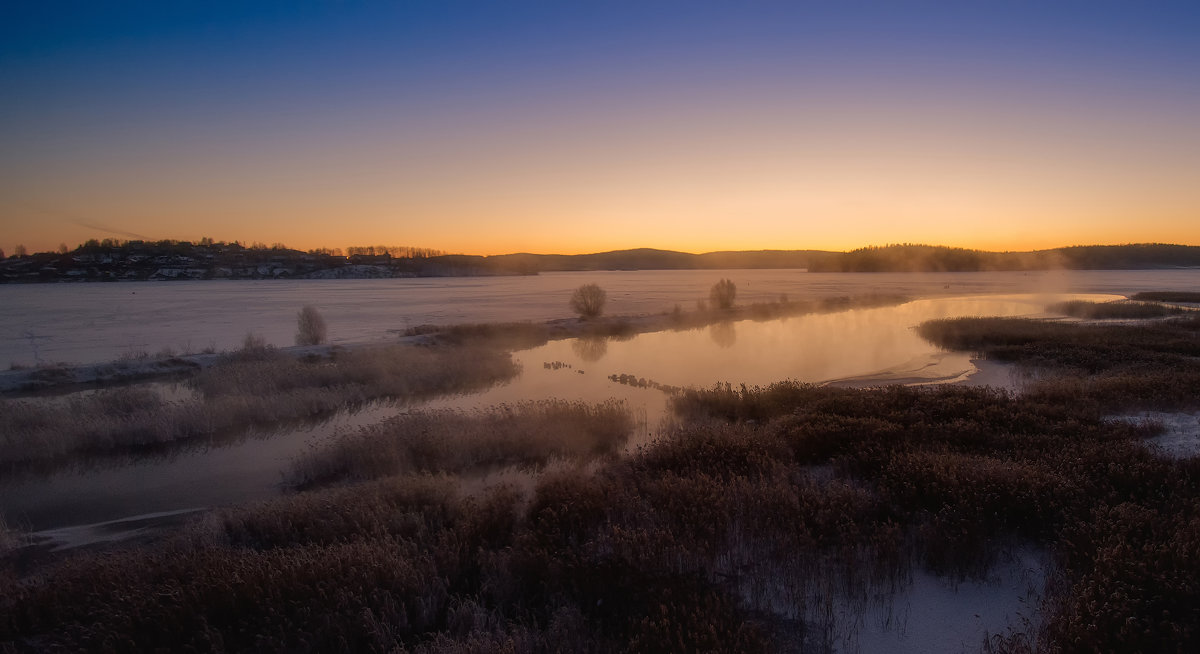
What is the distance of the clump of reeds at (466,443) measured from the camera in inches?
419

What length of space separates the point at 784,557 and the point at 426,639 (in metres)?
3.78

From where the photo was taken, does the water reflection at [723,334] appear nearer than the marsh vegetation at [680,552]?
No

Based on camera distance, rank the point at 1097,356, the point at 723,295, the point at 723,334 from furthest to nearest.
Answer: the point at 723,295 < the point at 723,334 < the point at 1097,356

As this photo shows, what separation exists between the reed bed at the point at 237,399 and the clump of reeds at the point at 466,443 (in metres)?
4.44

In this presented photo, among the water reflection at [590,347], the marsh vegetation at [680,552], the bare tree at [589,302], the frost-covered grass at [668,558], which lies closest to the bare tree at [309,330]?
the water reflection at [590,347]

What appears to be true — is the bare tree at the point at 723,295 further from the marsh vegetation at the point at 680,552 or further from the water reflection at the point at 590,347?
the marsh vegetation at the point at 680,552

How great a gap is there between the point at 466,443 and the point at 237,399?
8007mm

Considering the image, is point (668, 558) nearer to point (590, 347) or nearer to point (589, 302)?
point (590, 347)

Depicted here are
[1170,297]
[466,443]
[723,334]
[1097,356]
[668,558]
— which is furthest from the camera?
[1170,297]

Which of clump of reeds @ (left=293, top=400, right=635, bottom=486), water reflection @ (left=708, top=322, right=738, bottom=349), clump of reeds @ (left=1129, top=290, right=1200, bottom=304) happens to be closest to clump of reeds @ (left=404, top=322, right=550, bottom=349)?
water reflection @ (left=708, top=322, right=738, bottom=349)

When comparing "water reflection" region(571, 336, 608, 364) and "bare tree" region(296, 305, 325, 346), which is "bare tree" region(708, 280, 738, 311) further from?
"bare tree" region(296, 305, 325, 346)

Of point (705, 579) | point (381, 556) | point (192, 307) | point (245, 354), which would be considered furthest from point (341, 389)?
point (192, 307)

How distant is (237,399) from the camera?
14.9 metres

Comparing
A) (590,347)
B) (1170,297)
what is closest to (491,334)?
(590,347)
